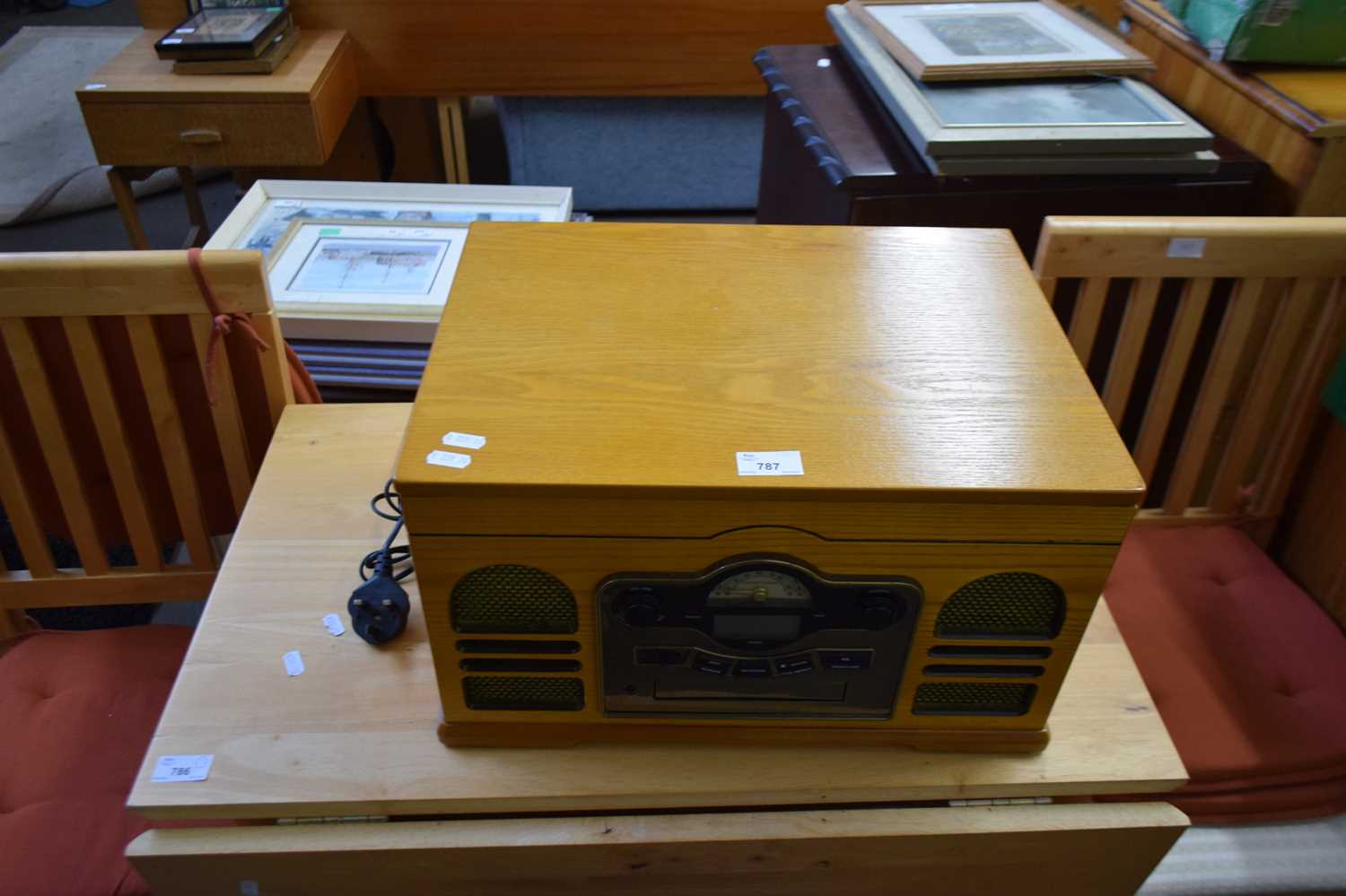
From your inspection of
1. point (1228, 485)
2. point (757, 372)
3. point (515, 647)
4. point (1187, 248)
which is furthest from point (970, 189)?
point (515, 647)

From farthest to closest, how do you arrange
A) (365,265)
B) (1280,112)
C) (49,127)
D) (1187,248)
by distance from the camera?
(49,127) < (365,265) < (1280,112) < (1187,248)

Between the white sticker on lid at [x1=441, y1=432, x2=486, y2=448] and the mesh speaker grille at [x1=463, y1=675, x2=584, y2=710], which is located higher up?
the white sticker on lid at [x1=441, y1=432, x2=486, y2=448]

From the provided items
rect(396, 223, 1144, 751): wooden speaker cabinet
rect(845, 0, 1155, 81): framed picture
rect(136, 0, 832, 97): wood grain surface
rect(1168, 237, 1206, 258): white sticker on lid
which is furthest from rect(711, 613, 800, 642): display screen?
rect(136, 0, 832, 97): wood grain surface

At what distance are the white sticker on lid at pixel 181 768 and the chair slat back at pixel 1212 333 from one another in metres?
0.94

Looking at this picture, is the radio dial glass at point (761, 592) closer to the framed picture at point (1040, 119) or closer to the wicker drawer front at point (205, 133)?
the framed picture at point (1040, 119)

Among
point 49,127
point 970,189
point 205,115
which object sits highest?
point 970,189

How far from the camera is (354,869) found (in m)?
0.80

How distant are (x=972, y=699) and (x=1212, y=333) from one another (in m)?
0.75

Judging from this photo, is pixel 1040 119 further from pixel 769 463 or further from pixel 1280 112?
pixel 769 463

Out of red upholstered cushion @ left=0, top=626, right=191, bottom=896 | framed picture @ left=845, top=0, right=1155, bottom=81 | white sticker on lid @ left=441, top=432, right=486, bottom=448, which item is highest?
framed picture @ left=845, top=0, right=1155, bottom=81

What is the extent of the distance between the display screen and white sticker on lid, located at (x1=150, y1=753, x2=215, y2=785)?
0.43 metres

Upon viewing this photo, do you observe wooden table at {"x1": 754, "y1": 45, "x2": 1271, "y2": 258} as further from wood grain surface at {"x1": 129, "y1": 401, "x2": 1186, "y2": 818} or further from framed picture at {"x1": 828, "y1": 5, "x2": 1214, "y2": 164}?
wood grain surface at {"x1": 129, "y1": 401, "x2": 1186, "y2": 818}

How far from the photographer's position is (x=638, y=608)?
2.35ft

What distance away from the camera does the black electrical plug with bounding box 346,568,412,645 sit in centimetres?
89
